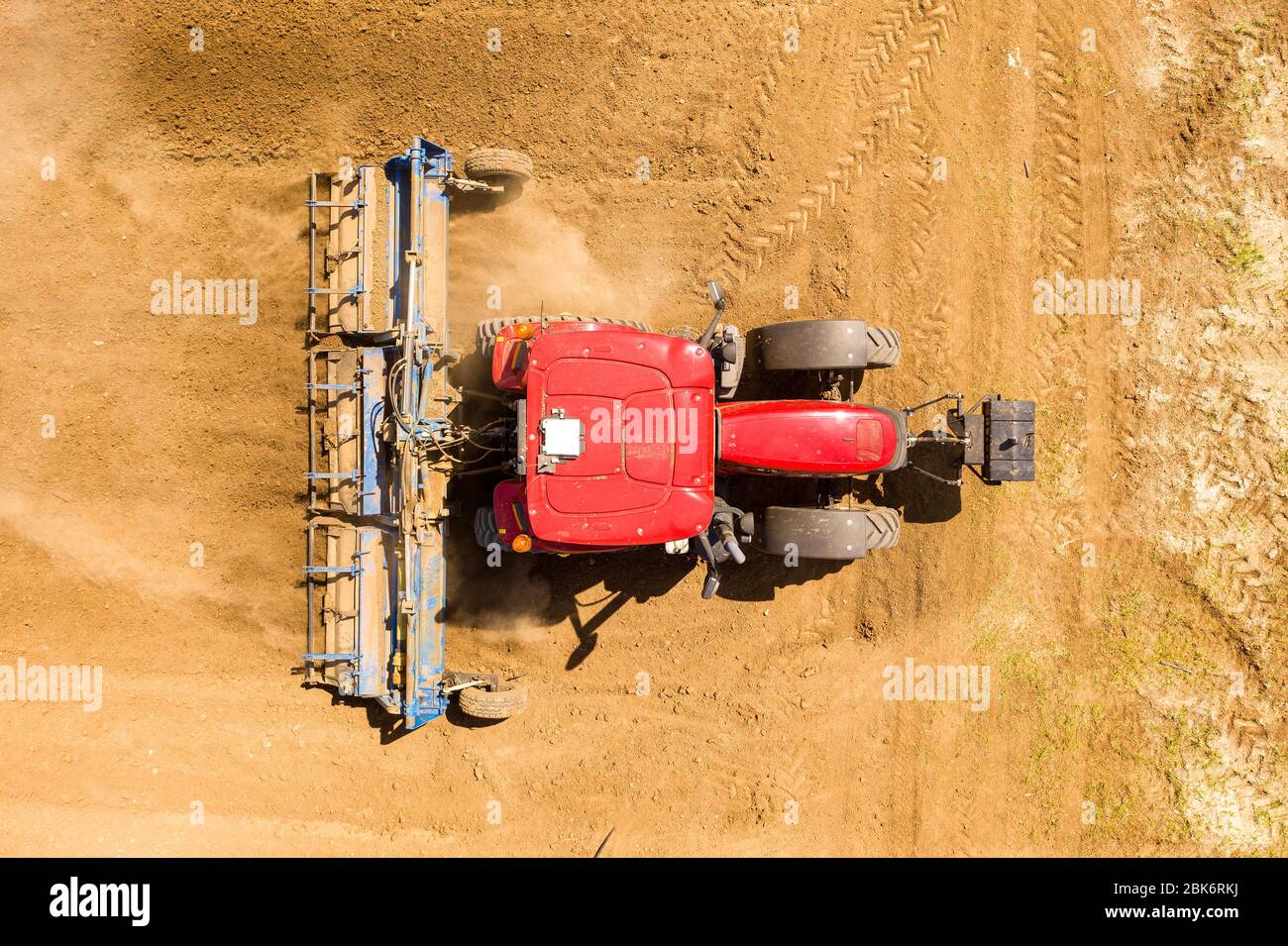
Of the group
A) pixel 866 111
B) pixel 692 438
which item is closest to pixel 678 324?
pixel 692 438

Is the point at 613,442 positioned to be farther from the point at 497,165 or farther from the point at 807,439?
the point at 497,165

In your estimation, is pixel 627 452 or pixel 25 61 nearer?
pixel 627 452

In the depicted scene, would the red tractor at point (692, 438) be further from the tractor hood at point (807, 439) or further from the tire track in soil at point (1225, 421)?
the tire track in soil at point (1225, 421)

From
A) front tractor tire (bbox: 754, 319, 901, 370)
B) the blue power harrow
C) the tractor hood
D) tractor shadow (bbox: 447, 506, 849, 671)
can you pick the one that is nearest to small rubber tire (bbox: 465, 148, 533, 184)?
the blue power harrow

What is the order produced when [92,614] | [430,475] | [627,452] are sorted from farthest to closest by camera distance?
[92,614] < [430,475] < [627,452]

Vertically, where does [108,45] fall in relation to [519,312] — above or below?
above

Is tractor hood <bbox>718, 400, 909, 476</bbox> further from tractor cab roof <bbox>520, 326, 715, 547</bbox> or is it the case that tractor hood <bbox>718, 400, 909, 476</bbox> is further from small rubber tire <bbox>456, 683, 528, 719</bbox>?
small rubber tire <bbox>456, 683, 528, 719</bbox>

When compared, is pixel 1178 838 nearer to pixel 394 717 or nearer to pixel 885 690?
pixel 885 690

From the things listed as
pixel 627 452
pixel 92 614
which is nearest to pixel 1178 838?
Answer: pixel 627 452
